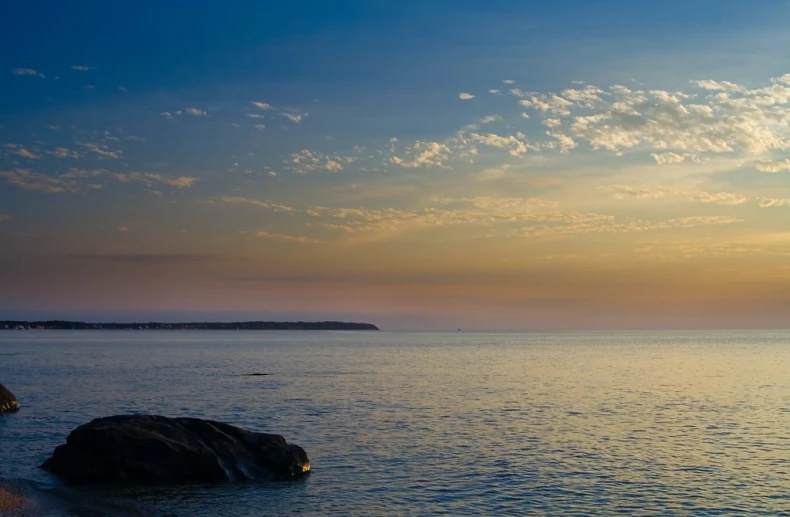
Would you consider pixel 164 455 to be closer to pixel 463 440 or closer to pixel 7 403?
pixel 463 440

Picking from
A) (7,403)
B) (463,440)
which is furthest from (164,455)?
(7,403)

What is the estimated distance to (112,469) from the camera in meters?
30.5

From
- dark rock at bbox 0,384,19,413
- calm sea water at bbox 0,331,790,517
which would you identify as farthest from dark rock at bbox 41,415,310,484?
dark rock at bbox 0,384,19,413

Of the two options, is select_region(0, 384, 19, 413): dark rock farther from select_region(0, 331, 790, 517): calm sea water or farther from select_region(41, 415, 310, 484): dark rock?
select_region(41, 415, 310, 484): dark rock

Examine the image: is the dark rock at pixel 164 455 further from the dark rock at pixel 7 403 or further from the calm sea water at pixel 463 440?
the dark rock at pixel 7 403

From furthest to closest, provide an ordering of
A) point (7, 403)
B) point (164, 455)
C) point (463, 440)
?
1. point (7, 403)
2. point (463, 440)
3. point (164, 455)

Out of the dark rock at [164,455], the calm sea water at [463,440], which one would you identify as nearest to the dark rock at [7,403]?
the calm sea water at [463,440]

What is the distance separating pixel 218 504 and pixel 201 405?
3004cm

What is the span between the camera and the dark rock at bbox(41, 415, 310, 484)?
100ft

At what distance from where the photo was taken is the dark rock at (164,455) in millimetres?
30562

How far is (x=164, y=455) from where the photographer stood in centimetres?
3081

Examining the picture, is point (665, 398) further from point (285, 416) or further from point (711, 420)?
point (285, 416)

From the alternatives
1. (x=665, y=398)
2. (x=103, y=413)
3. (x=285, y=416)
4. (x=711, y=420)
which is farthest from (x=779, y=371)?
(x=103, y=413)

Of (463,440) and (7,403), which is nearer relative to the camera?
(463,440)
